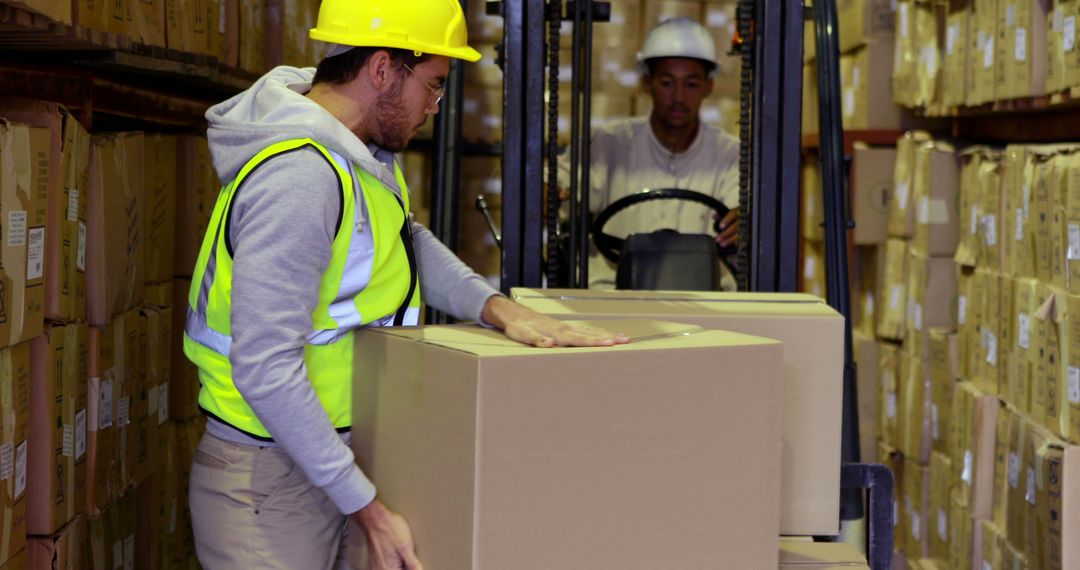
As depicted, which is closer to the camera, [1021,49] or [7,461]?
[7,461]

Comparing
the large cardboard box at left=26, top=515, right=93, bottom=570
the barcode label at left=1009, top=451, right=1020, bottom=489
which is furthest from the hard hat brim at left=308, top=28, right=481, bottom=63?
the barcode label at left=1009, top=451, right=1020, bottom=489

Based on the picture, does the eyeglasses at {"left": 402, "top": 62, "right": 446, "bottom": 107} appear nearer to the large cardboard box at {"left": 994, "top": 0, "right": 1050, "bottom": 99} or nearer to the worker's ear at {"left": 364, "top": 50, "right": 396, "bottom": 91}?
the worker's ear at {"left": 364, "top": 50, "right": 396, "bottom": 91}

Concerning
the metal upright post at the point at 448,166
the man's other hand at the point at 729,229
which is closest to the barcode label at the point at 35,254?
the metal upright post at the point at 448,166

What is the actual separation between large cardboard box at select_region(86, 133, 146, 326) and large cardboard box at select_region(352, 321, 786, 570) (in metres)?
1.23

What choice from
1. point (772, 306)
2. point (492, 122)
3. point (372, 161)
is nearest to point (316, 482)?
Result: point (372, 161)

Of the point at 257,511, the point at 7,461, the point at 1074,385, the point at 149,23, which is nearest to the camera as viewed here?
the point at 257,511

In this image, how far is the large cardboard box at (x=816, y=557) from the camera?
8.23 ft

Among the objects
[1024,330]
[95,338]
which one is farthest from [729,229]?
[95,338]

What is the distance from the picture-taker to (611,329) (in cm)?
234

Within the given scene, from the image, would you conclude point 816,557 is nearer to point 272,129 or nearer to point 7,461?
point 272,129

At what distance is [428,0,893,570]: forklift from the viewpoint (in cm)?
317

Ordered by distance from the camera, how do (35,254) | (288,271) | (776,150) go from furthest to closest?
1. (776,150)
2. (35,254)
3. (288,271)

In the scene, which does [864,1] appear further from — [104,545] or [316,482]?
[316,482]

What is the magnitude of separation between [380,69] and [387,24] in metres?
0.09
